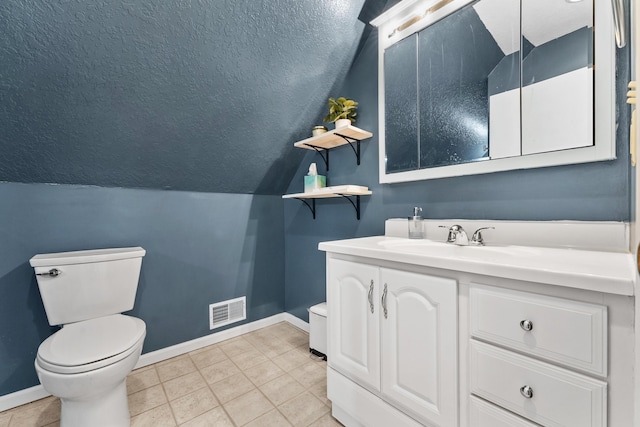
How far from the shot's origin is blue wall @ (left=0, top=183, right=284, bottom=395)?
4.88ft

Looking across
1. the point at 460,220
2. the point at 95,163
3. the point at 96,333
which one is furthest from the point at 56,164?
the point at 460,220

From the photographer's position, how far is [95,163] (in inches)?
62.8

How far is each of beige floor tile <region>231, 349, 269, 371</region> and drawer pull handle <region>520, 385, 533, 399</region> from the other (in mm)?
1548

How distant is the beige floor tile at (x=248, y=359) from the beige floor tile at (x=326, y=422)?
0.65 metres

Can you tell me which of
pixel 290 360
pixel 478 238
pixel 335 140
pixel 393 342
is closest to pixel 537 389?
pixel 393 342

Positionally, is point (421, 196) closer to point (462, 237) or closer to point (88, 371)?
point (462, 237)

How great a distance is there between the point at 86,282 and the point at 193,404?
0.86 metres

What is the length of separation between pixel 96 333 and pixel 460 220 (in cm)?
181

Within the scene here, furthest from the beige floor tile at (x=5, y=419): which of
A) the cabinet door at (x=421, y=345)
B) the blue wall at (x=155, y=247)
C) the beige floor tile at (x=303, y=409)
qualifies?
the cabinet door at (x=421, y=345)

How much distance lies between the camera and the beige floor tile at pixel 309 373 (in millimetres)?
1648

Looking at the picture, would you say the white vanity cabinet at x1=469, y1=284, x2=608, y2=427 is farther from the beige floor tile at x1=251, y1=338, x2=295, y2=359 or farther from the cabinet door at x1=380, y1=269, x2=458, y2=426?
the beige floor tile at x1=251, y1=338, x2=295, y2=359

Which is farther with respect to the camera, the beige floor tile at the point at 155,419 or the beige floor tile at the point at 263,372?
the beige floor tile at the point at 263,372

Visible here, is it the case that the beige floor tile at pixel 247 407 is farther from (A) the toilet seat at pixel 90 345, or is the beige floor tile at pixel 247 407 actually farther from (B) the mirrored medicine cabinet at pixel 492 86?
(B) the mirrored medicine cabinet at pixel 492 86

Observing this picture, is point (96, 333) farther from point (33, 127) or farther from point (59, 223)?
point (33, 127)
